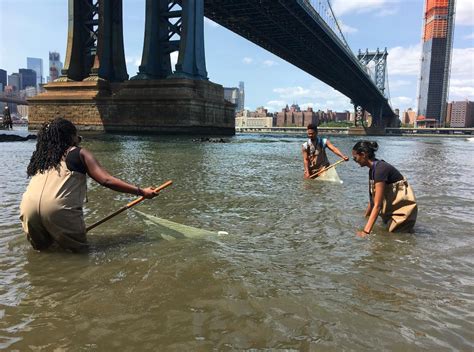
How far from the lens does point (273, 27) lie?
171 feet

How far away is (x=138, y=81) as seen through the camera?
34.1 m

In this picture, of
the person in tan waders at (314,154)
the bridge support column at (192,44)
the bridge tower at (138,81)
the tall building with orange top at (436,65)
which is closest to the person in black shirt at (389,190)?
the person in tan waders at (314,154)

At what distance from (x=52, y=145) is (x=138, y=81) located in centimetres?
3230

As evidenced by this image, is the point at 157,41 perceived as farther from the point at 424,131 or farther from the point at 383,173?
the point at 424,131

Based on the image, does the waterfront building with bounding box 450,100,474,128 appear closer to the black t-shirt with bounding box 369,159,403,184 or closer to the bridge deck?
the bridge deck

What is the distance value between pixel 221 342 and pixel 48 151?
2.27m

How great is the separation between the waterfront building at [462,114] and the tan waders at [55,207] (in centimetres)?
17203

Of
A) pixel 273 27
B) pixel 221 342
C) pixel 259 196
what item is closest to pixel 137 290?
pixel 221 342

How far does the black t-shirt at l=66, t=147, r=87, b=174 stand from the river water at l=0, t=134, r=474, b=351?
764 mm

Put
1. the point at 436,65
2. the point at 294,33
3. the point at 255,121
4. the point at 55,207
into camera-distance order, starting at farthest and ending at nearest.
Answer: the point at 255,121
the point at 436,65
the point at 294,33
the point at 55,207

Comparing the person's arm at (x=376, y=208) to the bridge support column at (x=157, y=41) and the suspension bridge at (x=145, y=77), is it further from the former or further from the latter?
the bridge support column at (x=157, y=41)

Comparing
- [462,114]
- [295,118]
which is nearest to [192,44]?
[462,114]

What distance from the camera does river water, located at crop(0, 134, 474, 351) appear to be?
220 centimetres

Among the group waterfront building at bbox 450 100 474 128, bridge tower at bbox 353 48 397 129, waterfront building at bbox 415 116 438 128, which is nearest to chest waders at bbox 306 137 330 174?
bridge tower at bbox 353 48 397 129
